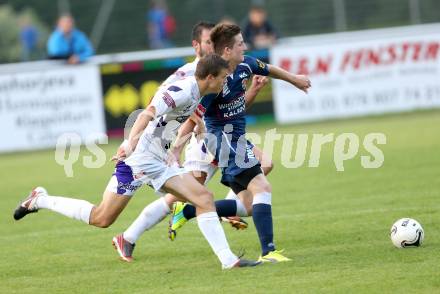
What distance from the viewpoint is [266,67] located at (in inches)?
332

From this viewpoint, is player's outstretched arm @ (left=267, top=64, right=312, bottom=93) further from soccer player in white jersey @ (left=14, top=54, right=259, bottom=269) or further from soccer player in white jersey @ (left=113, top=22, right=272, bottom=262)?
soccer player in white jersey @ (left=14, top=54, right=259, bottom=269)

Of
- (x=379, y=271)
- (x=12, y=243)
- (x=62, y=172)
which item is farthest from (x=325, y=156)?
(x=379, y=271)

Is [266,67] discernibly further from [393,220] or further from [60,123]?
[60,123]

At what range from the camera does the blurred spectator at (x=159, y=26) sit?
23797mm

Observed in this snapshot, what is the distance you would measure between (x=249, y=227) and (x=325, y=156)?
5927mm

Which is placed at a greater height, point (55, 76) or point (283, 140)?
point (55, 76)

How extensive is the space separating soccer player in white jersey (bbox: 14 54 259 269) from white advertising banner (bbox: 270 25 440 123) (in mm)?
11958

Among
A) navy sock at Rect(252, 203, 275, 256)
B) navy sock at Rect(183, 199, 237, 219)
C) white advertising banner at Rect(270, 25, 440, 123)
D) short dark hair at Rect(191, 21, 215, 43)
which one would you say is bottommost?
navy sock at Rect(252, 203, 275, 256)

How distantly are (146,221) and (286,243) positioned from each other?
129 centimetres

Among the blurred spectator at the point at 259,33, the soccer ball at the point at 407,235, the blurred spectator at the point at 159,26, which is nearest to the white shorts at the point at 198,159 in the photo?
the soccer ball at the point at 407,235

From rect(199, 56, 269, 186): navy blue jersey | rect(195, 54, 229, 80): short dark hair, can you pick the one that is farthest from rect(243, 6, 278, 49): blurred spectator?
rect(195, 54, 229, 80): short dark hair

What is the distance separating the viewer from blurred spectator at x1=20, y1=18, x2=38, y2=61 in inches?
918

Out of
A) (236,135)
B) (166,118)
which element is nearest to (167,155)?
(166,118)

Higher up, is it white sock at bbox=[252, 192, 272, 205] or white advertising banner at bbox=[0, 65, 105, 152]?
white advertising banner at bbox=[0, 65, 105, 152]
